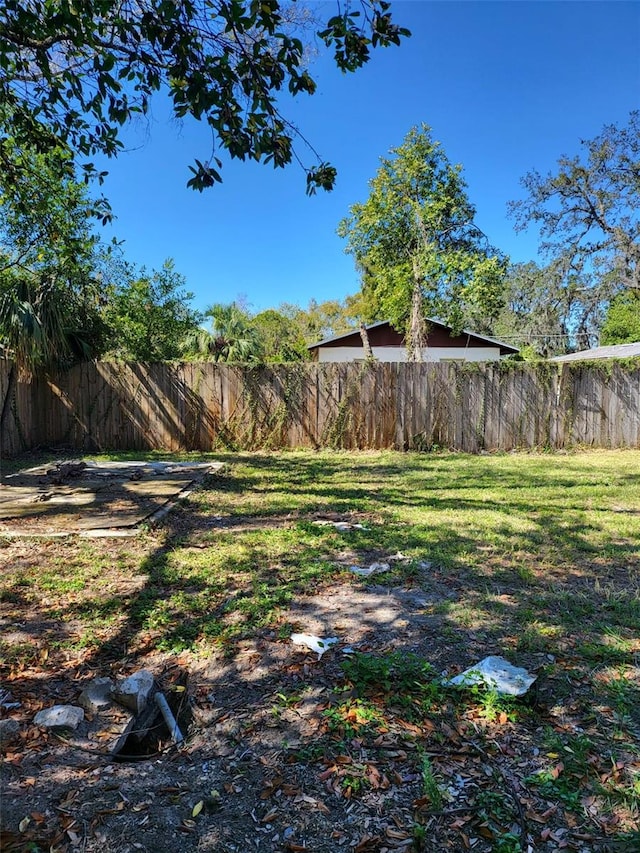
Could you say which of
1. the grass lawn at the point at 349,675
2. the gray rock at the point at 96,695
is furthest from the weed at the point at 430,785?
the gray rock at the point at 96,695

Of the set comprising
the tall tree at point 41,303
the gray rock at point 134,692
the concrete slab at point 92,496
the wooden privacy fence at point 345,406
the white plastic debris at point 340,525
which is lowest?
the gray rock at point 134,692

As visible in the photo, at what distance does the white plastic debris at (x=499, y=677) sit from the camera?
167 centimetres

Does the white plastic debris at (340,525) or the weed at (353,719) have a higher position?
the white plastic debris at (340,525)

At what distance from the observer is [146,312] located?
11.3 metres

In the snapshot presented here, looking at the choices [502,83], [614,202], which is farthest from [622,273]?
[502,83]

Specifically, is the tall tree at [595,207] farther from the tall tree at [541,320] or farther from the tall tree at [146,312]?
the tall tree at [146,312]

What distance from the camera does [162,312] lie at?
11.7 metres

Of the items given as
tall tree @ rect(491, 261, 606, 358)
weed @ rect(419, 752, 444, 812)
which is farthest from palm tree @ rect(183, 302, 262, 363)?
tall tree @ rect(491, 261, 606, 358)

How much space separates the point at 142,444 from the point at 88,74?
6.03 metres

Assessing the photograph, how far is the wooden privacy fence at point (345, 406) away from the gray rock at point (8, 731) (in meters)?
6.95

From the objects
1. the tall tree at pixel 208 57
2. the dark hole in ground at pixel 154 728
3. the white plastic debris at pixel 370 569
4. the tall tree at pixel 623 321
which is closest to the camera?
the dark hole in ground at pixel 154 728

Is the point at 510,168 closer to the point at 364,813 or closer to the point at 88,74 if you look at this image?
the point at 88,74

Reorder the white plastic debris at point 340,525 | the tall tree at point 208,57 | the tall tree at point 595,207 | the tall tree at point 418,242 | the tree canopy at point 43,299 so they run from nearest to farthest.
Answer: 1. the tall tree at point 208,57
2. the white plastic debris at point 340,525
3. the tree canopy at point 43,299
4. the tall tree at point 418,242
5. the tall tree at point 595,207

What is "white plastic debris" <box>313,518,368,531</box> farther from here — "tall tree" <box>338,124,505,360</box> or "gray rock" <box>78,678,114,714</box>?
"tall tree" <box>338,124,505,360</box>
